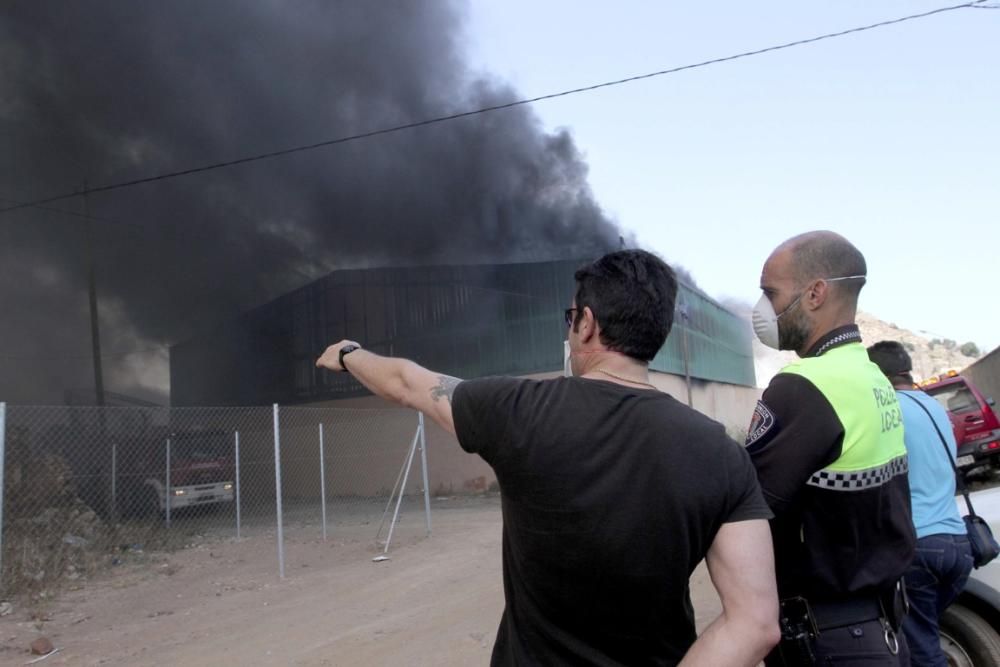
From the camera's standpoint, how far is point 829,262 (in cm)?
194

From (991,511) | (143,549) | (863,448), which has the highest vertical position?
(863,448)

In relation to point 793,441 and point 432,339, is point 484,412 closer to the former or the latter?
point 793,441

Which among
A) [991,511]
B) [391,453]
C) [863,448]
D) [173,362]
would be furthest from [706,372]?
[863,448]

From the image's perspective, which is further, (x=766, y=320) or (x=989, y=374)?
(x=989, y=374)

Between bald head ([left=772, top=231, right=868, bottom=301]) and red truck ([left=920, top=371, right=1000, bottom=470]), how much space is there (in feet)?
31.6

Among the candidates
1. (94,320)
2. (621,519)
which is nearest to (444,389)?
(621,519)

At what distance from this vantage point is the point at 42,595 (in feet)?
23.9

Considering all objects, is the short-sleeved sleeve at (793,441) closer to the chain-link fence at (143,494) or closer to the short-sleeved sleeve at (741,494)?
the short-sleeved sleeve at (741,494)

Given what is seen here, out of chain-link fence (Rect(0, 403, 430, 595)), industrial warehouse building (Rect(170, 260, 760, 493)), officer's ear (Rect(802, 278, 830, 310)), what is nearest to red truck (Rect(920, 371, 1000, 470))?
chain-link fence (Rect(0, 403, 430, 595))

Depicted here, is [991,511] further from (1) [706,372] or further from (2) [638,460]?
(1) [706,372]

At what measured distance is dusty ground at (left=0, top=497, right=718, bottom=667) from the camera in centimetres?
528

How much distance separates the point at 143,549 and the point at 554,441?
10554 mm

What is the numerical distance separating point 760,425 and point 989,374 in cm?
2122

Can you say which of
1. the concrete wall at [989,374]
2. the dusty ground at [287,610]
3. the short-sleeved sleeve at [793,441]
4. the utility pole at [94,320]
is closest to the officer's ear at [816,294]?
the short-sleeved sleeve at [793,441]
